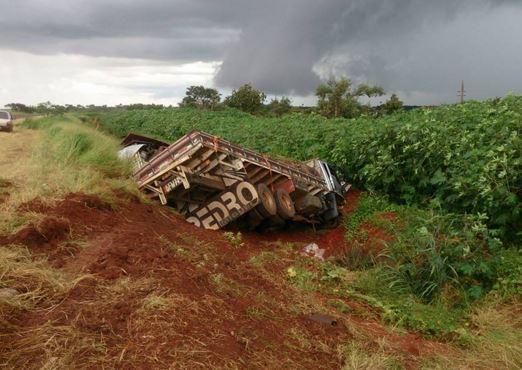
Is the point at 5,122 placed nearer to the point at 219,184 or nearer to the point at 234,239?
the point at 219,184

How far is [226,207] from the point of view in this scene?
10.5 metres

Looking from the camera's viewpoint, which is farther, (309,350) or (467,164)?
(467,164)

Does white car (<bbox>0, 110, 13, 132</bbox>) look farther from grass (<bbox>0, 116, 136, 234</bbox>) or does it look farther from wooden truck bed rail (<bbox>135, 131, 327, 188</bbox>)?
wooden truck bed rail (<bbox>135, 131, 327, 188</bbox>)

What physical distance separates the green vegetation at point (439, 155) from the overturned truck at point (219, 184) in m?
2.06

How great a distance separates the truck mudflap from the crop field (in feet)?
1.09

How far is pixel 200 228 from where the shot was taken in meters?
10.3

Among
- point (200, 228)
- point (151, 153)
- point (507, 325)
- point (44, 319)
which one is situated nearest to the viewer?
point (44, 319)

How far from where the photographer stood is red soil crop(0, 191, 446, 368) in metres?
4.23

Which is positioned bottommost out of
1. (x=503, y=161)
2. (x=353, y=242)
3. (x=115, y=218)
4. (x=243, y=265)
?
(x=353, y=242)

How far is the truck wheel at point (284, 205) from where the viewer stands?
1109cm

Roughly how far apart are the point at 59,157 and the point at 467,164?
7.90 metres

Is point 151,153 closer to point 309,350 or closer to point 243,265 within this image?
point 243,265

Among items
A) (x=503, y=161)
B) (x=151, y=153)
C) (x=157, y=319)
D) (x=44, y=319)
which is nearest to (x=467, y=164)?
(x=503, y=161)

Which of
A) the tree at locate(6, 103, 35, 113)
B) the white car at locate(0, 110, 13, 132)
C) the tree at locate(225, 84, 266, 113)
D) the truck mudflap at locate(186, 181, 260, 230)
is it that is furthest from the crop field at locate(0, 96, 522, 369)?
the tree at locate(6, 103, 35, 113)
